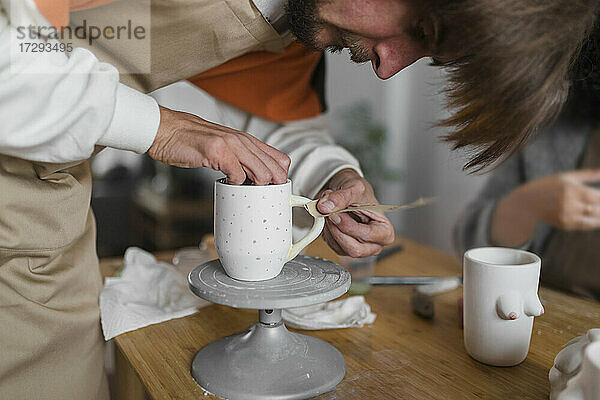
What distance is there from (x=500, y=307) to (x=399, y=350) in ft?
0.49

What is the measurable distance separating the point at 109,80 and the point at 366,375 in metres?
0.43

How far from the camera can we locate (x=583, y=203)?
1269 millimetres

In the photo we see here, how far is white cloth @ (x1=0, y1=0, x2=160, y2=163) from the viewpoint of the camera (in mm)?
547

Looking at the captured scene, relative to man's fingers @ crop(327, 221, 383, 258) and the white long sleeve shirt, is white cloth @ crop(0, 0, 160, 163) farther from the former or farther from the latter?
man's fingers @ crop(327, 221, 383, 258)

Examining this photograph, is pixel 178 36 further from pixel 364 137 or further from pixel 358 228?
pixel 364 137

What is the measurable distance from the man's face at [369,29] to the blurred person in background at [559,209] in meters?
0.70

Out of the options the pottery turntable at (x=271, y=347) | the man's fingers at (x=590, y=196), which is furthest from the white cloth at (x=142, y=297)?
the man's fingers at (x=590, y=196)

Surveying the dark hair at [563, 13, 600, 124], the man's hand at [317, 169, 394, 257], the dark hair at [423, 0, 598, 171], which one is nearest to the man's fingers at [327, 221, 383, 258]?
the man's hand at [317, 169, 394, 257]

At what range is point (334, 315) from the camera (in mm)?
833

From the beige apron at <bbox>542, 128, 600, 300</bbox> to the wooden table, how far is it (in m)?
0.43

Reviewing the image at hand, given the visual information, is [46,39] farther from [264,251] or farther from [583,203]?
[583,203]

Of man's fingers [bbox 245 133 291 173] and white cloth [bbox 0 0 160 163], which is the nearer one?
white cloth [bbox 0 0 160 163]

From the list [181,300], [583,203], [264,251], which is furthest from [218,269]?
[583,203]

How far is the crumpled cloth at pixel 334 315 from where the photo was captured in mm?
800
